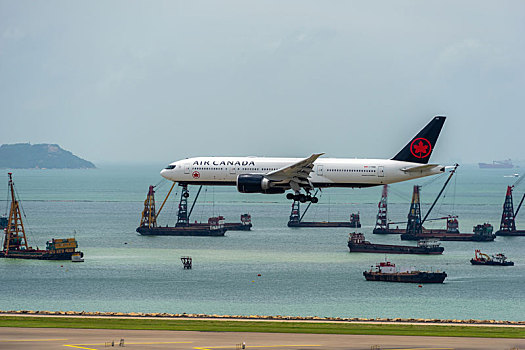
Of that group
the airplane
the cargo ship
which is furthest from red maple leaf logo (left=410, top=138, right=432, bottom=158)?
the cargo ship

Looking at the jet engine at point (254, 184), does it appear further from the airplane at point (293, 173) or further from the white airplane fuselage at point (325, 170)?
the white airplane fuselage at point (325, 170)

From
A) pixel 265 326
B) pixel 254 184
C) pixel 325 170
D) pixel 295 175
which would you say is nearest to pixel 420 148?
pixel 325 170

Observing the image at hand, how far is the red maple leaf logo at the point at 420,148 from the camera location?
378 feet

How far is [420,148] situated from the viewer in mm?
115250

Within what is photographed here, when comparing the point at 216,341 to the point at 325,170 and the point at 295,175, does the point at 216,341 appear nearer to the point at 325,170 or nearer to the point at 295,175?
the point at 295,175

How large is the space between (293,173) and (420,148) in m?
19.7

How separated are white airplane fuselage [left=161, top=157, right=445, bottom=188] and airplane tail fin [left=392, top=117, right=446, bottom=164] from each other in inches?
81.8

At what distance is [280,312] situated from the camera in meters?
146

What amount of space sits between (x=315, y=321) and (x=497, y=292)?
297ft

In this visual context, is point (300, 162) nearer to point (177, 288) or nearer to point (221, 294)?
point (221, 294)

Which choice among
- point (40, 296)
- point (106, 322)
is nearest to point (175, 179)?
point (106, 322)

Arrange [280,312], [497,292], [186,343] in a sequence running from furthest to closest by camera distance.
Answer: [497,292], [280,312], [186,343]

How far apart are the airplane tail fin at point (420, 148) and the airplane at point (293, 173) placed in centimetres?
76

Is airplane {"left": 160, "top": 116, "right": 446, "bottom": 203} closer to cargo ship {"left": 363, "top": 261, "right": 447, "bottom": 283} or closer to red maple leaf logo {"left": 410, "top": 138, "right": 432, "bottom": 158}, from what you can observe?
red maple leaf logo {"left": 410, "top": 138, "right": 432, "bottom": 158}
